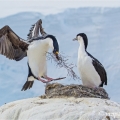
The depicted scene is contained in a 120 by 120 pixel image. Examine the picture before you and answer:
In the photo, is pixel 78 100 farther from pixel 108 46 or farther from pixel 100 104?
pixel 108 46

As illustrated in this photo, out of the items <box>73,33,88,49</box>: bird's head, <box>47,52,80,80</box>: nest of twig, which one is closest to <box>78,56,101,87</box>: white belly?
<box>47,52,80,80</box>: nest of twig

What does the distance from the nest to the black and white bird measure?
20.5 inches

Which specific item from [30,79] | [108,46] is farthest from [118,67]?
[30,79]

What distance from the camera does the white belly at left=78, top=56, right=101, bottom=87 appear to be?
32.5 feet

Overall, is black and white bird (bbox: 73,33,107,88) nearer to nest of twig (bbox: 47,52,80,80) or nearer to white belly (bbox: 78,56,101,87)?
white belly (bbox: 78,56,101,87)

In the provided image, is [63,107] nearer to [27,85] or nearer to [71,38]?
[27,85]

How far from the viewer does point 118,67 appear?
38.0m

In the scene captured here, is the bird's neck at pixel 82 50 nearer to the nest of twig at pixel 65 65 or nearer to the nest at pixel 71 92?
the nest of twig at pixel 65 65

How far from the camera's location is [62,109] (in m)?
8.34

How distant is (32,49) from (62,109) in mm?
2557

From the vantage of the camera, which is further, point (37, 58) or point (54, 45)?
point (37, 58)

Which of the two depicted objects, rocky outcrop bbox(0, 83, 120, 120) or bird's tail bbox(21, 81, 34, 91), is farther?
bird's tail bbox(21, 81, 34, 91)

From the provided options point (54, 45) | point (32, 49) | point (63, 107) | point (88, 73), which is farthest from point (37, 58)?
point (63, 107)

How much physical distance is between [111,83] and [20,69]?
6.46 metres
